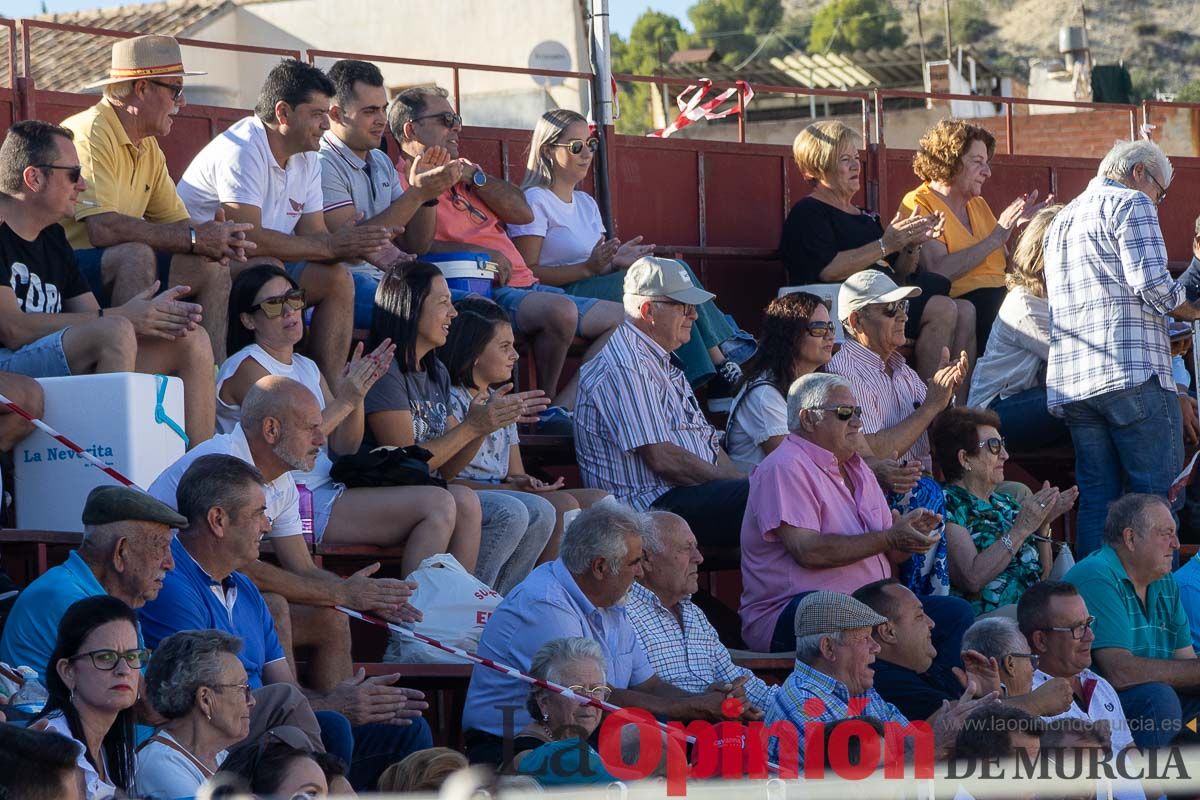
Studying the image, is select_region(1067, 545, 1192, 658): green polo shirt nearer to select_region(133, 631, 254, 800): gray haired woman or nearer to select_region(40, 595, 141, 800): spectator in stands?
select_region(133, 631, 254, 800): gray haired woman

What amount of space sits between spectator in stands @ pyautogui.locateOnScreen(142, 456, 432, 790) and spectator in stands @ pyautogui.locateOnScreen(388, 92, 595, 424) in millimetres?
2939

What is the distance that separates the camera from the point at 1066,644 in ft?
A: 21.9

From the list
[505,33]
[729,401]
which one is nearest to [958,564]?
[729,401]

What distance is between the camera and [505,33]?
23.7m

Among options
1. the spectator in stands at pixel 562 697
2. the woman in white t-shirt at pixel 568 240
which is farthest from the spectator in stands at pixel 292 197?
the spectator in stands at pixel 562 697

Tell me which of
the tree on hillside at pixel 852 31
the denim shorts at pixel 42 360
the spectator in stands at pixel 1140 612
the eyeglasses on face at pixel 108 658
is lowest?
the spectator in stands at pixel 1140 612

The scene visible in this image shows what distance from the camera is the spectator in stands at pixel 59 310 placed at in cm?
623

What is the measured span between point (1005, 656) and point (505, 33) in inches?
719

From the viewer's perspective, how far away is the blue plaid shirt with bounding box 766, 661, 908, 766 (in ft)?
19.7

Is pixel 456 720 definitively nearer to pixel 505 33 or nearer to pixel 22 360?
pixel 22 360

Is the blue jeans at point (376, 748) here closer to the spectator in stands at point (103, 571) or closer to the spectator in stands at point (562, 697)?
the spectator in stands at point (562, 697)

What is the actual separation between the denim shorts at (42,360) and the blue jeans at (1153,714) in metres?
4.02

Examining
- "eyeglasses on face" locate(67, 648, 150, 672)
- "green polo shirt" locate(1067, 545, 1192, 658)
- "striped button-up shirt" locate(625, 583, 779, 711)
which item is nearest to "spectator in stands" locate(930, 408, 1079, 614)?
"green polo shirt" locate(1067, 545, 1192, 658)

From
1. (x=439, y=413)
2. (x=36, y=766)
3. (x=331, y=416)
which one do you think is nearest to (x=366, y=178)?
(x=439, y=413)
